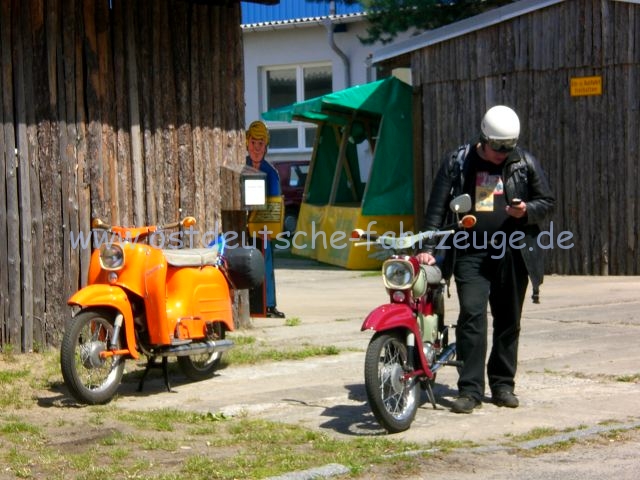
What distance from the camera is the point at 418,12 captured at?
22.9 meters

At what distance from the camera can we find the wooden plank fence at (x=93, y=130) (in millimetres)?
10219

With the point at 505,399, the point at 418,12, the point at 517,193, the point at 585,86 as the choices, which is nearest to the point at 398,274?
the point at 517,193

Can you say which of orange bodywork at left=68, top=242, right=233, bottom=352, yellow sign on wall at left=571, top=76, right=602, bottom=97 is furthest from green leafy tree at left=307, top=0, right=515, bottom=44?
orange bodywork at left=68, top=242, right=233, bottom=352

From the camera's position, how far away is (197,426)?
7715mm

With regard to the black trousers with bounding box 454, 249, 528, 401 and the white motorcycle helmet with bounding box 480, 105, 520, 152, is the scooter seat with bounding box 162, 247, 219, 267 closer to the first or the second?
the black trousers with bounding box 454, 249, 528, 401

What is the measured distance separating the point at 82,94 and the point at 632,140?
8.25 m

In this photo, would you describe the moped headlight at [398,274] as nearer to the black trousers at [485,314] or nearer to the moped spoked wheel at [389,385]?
the moped spoked wheel at [389,385]

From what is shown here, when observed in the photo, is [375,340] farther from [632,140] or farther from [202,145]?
[632,140]

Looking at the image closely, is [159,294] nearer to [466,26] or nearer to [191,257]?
[191,257]

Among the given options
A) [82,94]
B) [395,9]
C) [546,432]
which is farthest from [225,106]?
[395,9]

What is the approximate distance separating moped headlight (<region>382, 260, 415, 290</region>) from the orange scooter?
1.91 m

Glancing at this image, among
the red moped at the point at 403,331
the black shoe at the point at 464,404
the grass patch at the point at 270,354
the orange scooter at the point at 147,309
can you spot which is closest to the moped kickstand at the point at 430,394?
the red moped at the point at 403,331

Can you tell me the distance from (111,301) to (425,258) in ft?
7.16

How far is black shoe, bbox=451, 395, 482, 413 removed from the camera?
26.3ft
